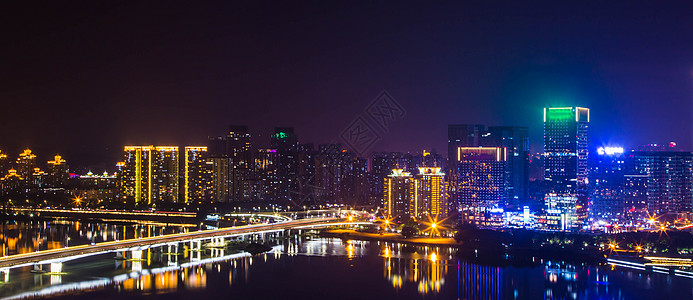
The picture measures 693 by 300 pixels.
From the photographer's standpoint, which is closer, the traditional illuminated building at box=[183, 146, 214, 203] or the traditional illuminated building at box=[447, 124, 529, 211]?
the traditional illuminated building at box=[447, 124, 529, 211]

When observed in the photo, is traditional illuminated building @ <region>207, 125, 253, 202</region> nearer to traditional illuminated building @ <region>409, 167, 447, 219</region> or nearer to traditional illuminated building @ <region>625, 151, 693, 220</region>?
traditional illuminated building @ <region>409, 167, 447, 219</region>

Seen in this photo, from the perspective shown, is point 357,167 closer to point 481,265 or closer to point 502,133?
point 502,133

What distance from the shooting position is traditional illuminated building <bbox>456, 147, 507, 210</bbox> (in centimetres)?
2094

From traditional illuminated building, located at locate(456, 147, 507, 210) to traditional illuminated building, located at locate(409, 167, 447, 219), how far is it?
2462 mm

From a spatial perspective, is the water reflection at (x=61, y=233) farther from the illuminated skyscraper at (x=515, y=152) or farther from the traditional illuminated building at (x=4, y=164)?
the illuminated skyscraper at (x=515, y=152)

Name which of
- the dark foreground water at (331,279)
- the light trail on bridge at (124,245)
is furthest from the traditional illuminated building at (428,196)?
the dark foreground water at (331,279)

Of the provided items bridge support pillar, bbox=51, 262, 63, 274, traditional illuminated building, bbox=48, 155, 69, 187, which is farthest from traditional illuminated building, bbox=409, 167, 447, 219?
traditional illuminated building, bbox=48, 155, 69, 187

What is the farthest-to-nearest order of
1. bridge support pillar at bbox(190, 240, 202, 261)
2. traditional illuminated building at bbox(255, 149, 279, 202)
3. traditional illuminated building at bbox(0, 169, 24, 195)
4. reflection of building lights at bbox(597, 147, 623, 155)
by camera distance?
traditional illuminated building at bbox(0, 169, 24, 195) < traditional illuminated building at bbox(255, 149, 279, 202) < reflection of building lights at bbox(597, 147, 623, 155) < bridge support pillar at bbox(190, 240, 202, 261)

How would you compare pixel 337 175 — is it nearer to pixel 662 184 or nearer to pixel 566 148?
pixel 566 148

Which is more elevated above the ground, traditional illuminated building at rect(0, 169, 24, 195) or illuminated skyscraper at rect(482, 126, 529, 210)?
illuminated skyscraper at rect(482, 126, 529, 210)

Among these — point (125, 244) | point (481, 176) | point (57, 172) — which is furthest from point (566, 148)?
point (57, 172)

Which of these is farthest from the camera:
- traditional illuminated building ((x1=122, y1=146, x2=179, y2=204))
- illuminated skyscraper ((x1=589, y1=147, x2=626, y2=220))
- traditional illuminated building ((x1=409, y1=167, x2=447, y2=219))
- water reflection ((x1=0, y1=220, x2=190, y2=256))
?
traditional illuminated building ((x1=122, y1=146, x2=179, y2=204))

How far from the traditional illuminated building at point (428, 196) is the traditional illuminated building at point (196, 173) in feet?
26.7

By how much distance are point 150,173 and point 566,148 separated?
1395 cm
